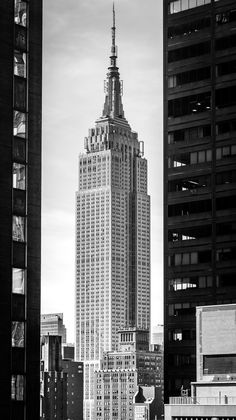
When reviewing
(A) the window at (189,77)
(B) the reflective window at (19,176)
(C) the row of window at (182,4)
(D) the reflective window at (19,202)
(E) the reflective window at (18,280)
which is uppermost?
(C) the row of window at (182,4)

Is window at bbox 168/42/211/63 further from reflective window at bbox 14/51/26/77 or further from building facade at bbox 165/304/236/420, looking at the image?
reflective window at bbox 14/51/26/77

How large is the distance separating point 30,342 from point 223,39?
3199 inches

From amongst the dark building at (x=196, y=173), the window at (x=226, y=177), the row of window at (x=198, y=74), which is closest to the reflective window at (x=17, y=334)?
the dark building at (x=196, y=173)

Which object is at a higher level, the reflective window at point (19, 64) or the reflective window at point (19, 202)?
the reflective window at point (19, 64)

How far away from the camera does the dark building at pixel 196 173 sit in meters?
121

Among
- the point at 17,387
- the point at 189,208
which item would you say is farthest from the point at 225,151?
the point at 17,387

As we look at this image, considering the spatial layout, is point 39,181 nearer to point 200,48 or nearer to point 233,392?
point 233,392

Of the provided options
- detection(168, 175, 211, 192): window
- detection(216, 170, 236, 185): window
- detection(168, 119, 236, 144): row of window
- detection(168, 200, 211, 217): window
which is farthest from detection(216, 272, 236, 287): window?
detection(168, 119, 236, 144): row of window

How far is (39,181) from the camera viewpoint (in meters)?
50.2

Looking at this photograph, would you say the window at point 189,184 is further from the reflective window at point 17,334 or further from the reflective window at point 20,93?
the reflective window at point 17,334

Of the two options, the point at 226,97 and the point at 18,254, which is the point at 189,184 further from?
the point at 18,254

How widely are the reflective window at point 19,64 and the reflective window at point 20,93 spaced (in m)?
0.30

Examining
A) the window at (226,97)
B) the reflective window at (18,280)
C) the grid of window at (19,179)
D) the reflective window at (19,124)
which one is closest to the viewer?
the grid of window at (19,179)

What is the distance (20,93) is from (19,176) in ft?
12.6
